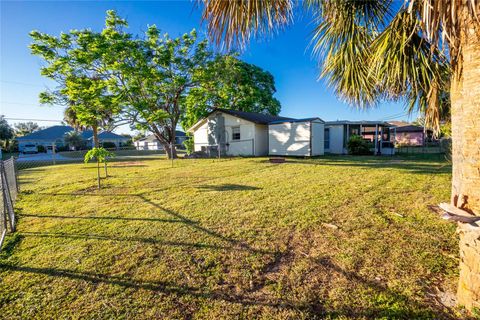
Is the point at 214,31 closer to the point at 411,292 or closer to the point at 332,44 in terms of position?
the point at 332,44

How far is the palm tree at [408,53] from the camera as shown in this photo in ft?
5.01

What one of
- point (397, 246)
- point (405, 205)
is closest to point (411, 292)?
point (397, 246)

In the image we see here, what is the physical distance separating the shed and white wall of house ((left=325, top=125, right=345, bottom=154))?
319 centimetres

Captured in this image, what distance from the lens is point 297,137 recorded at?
14.5 m

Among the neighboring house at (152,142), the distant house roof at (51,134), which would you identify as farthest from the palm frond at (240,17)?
the distant house roof at (51,134)

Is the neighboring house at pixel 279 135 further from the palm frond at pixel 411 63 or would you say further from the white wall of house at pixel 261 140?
the palm frond at pixel 411 63

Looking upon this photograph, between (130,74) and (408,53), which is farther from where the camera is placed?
(130,74)

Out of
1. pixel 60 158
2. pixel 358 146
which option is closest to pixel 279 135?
pixel 358 146

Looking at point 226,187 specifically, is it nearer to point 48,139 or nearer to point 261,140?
point 261,140

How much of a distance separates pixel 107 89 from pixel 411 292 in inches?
669

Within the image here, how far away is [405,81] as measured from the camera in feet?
8.69

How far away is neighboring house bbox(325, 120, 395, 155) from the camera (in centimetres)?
1616

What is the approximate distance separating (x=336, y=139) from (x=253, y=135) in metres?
6.79

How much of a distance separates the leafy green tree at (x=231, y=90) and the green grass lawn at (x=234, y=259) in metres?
12.6
